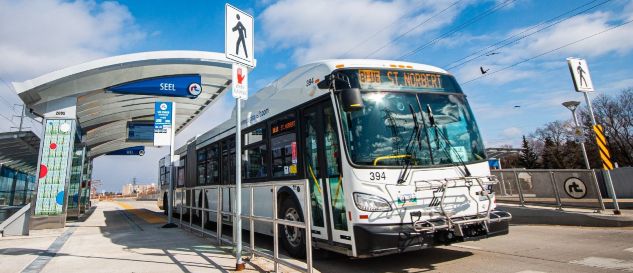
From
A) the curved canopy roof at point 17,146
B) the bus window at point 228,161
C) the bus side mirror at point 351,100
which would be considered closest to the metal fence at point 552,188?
the bus side mirror at point 351,100

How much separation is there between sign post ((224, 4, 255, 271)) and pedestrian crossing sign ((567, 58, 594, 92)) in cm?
952

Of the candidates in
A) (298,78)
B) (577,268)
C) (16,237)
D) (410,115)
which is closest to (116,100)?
(16,237)

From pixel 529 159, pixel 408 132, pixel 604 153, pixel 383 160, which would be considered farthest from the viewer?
pixel 529 159

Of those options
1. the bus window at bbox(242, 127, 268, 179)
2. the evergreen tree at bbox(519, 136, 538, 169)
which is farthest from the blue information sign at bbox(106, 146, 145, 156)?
the evergreen tree at bbox(519, 136, 538, 169)

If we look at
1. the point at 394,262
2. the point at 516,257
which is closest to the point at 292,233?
the point at 394,262

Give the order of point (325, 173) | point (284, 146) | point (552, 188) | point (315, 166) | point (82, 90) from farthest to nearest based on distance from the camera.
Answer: point (82, 90) < point (552, 188) < point (284, 146) < point (315, 166) < point (325, 173)

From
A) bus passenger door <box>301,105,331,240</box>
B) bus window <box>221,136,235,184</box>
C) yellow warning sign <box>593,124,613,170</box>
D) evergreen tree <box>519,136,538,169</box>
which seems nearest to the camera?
bus passenger door <box>301,105,331,240</box>

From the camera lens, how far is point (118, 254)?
698 cm

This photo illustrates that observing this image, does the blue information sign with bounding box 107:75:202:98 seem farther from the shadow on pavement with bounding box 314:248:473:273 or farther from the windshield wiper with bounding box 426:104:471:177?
the windshield wiper with bounding box 426:104:471:177

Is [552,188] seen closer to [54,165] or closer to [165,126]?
[165,126]

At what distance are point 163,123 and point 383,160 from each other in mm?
9793

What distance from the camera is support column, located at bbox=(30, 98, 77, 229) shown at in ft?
38.0

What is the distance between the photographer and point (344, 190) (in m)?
4.98

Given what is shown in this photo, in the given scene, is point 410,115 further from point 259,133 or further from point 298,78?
point 259,133
